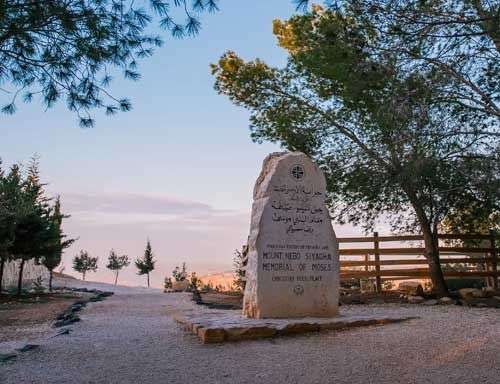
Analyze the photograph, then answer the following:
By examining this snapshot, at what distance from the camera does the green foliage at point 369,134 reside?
31.6 feet

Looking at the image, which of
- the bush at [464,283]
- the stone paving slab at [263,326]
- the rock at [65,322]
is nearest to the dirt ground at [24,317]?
the rock at [65,322]

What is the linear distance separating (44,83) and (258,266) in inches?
166

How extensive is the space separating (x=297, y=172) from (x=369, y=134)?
18.4 ft

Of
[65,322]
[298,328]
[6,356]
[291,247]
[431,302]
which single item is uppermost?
[291,247]

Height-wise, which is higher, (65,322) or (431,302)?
(431,302)

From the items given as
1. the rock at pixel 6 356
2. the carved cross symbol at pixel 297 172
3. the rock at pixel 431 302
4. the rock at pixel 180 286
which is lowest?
the rock at pixel 6 356

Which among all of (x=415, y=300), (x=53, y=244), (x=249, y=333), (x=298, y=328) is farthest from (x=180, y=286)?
(x=249, y=333)

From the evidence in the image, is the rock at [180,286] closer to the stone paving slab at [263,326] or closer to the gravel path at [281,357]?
the stone paving slab at [263,326]

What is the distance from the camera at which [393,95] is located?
7.90 metres

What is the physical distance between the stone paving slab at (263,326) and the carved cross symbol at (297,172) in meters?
2.45

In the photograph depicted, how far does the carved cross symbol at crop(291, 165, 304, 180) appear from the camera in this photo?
8805 millimetres

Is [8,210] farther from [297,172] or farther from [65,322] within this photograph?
[297,172]

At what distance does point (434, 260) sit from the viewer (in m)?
14.1

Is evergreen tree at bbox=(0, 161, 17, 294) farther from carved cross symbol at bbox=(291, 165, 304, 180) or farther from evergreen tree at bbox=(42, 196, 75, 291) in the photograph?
carved cross symbol at bbox=(291, 165, 304, 180)
